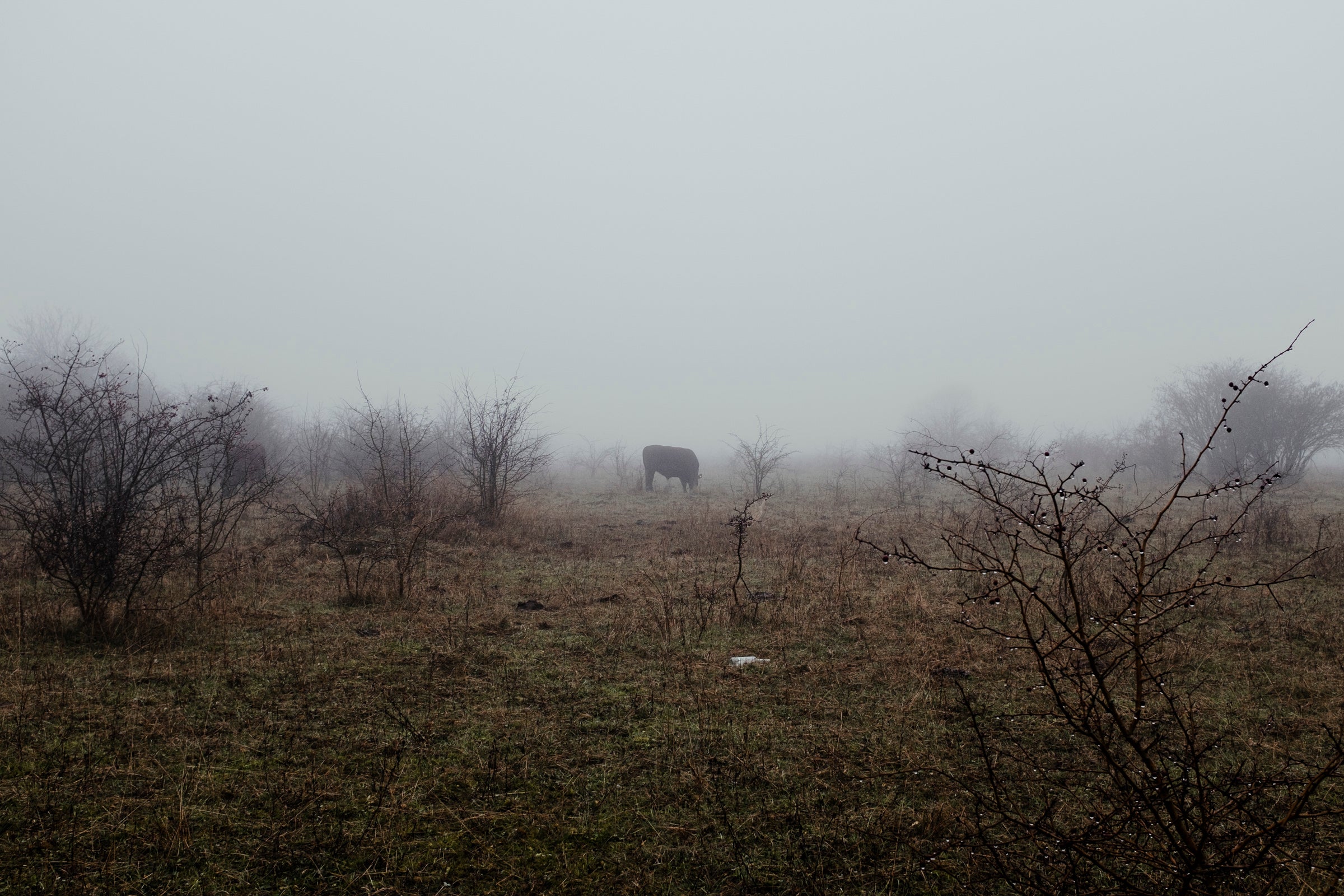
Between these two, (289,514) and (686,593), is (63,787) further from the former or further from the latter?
(289,514)

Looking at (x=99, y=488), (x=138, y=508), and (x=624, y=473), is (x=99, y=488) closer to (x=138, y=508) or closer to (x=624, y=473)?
(x=138, y=508)

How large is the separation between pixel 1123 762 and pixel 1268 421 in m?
23.3

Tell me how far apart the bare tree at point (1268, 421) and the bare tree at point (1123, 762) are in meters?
18.7

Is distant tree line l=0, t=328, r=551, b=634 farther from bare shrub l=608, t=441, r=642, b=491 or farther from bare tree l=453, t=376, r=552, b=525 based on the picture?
bare shrub l=608, t=441, r=642, b=491

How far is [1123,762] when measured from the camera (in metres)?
3.31

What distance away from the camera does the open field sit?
2.69 meters

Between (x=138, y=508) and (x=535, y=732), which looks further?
(x=138, y=508)

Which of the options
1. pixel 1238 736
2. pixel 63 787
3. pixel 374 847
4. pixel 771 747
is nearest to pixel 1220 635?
pixel 1238 736

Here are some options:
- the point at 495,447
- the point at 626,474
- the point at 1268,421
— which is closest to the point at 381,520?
the point at 495,447

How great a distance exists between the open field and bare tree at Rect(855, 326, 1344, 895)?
0.33 ft

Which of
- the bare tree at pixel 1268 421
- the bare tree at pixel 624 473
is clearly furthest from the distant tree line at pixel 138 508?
the bare tree at pixel 1268 421

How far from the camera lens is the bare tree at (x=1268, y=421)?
1966 cm

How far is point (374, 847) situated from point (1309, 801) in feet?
14.1

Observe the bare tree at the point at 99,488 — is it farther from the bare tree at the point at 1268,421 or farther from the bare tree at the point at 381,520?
the bare tree at the point at 1268,421
